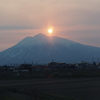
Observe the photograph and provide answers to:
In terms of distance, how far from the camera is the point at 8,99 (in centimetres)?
1731

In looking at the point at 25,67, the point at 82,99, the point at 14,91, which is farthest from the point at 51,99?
the point at 25,67

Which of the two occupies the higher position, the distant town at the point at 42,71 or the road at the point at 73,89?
the distant town at the point at 42,71

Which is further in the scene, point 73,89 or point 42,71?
point 42,71

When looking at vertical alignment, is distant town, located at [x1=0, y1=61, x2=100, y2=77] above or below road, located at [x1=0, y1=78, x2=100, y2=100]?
above

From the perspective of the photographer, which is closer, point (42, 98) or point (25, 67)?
point (42, 98)

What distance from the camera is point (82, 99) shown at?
1686cm

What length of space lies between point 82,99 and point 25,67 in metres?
55.3

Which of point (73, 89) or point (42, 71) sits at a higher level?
point (42, 71)

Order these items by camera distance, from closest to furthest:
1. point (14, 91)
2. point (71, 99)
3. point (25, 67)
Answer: point (71, 99)
point (14, 91)
point (25, 67)

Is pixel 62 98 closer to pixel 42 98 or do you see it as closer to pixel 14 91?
pixel 42 98

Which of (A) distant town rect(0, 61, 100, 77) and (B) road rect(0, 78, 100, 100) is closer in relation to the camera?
(B) road rect(0, 78, 100, 100)

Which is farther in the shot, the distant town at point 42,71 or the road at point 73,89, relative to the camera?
the distant town at point 42,71

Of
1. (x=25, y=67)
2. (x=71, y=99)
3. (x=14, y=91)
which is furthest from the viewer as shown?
(x=25, y=67)

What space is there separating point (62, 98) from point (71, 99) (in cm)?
61
